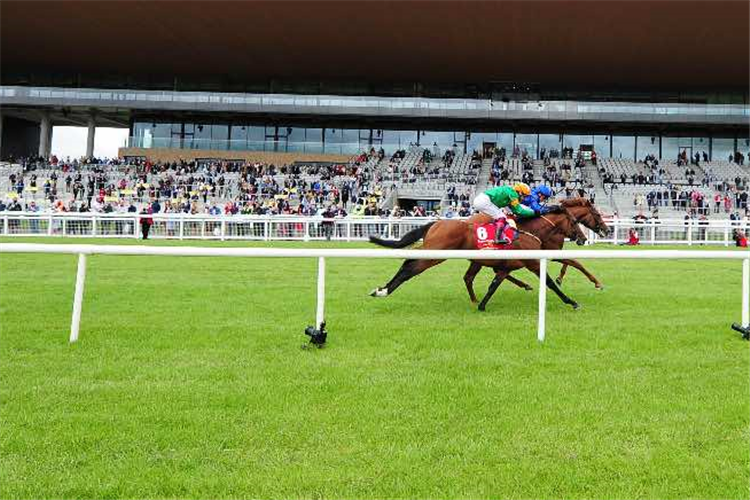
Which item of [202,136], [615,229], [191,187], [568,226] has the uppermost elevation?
[202,136]

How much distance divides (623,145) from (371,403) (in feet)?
149

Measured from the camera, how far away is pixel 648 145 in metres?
45.2

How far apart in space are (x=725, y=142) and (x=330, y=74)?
26623 millimetres

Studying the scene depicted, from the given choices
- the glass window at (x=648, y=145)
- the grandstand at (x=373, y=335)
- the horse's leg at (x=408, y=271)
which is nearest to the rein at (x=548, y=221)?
the grandstand at (x=373, y=335)

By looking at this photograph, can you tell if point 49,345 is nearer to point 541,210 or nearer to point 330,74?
point 541,210

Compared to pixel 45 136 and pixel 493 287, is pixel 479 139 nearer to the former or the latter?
pixel 45 136

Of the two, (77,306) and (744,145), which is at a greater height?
(744,145)

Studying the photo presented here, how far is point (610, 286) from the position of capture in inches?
376

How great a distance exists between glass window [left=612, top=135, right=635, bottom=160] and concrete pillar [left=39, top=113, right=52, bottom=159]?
38.6m

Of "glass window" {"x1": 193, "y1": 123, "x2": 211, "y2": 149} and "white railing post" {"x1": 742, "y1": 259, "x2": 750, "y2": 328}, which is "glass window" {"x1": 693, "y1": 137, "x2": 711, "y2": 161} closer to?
"glass window" {"x1": 193, "y1": 123, "x2": 211, "y2": 149}

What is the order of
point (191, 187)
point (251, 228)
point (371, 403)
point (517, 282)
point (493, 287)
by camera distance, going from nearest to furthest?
point (371, 403)
point (493, 287)
point (517, 282)
point (251, 228)
point (191, 187)

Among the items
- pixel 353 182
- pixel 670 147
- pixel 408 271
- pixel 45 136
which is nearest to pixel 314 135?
pixel 353 182

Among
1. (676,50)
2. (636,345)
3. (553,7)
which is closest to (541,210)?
(636,345)

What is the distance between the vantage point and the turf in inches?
110
